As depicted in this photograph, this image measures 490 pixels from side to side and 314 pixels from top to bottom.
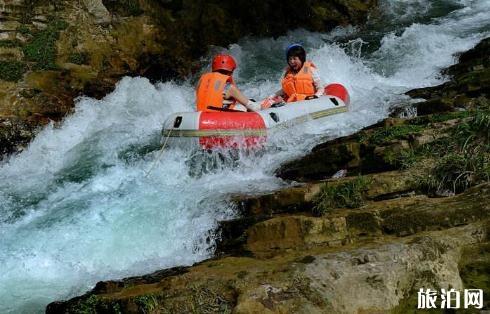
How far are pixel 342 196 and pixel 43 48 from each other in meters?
6.76

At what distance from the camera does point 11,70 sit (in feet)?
28.8

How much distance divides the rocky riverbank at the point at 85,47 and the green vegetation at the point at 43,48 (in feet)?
0.05

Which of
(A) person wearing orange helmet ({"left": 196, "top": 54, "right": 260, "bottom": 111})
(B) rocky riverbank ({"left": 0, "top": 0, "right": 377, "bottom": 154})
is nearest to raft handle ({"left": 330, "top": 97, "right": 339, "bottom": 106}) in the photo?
(A) person wearing orange helmet ({"left": 196, "top": 54, "right": 260, "bottom": 111})

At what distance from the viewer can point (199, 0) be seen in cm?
1181

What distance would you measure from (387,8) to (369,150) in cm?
1133

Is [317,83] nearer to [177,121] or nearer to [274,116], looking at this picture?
[274,116]

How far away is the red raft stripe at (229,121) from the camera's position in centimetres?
745

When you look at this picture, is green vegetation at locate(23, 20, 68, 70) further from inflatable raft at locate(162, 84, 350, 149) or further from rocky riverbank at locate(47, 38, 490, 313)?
rocky riverbank at locate(47, 38, 490, 313)

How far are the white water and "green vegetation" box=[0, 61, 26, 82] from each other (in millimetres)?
1049

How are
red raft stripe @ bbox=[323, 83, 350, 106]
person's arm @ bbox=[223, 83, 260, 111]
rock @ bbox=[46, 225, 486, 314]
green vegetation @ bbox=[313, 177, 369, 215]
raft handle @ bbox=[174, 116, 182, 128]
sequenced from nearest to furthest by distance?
rock @ bbox=[46, 225, 486, 314]
green vegetation @ bbox=[313, 177, 369, 215]
raft handle @ bbox=[174, 116, 182, 128]
person's arm @ bbox=[223, 83, 260, 111]
red raft stripe @ bbox=[323, 83, 350, 106]

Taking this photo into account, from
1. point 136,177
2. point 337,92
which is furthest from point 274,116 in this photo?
point 136,177

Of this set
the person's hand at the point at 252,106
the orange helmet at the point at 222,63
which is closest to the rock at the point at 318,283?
Answer: the person's hand at the point at 252,106

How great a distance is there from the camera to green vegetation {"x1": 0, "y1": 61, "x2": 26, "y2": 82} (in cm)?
870
